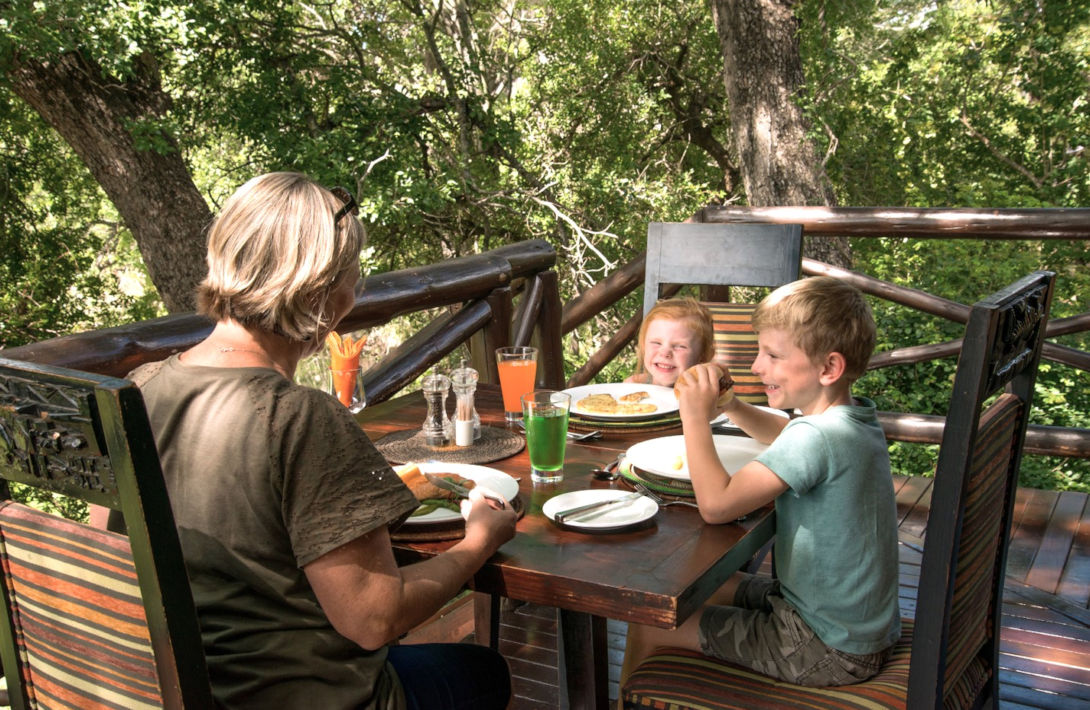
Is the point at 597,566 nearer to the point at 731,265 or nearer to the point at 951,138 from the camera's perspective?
the point at 731,265

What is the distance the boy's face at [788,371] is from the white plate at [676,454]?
0.43 ft

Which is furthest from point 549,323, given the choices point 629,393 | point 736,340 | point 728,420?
point 728,420

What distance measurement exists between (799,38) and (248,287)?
686 centimetres

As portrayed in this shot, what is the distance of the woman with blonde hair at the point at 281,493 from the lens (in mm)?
1117

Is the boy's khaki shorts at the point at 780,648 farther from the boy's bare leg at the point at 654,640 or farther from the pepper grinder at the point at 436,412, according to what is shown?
the pepper grinder at the point at 436,412

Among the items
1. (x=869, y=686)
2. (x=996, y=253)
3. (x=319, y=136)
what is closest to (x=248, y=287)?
(x=869, y=686)

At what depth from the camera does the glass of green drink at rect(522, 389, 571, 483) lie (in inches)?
62.9

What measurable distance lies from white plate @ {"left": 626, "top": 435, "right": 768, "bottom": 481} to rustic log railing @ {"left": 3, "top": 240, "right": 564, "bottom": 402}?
99 centimetres

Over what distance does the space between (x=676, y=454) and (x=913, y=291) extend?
8.94ft

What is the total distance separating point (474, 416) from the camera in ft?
6.32

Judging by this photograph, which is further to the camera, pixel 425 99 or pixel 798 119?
pixel 425 99

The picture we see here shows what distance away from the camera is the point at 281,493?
3.69 ft

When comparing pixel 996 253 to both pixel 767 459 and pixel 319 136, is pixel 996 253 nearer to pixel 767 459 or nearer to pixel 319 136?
pixel 319 136

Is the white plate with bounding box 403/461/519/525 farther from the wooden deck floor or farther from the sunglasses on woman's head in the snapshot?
the wooden deck floor
